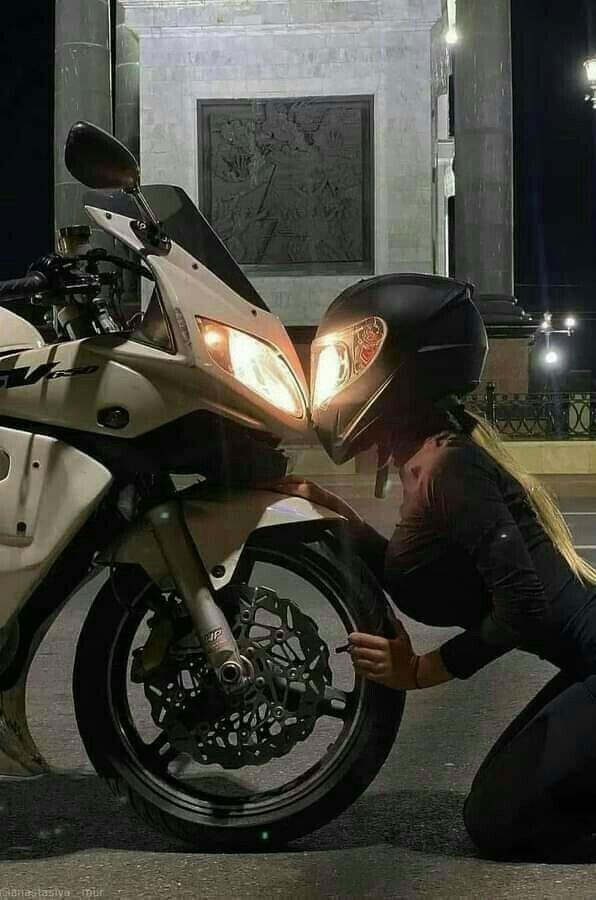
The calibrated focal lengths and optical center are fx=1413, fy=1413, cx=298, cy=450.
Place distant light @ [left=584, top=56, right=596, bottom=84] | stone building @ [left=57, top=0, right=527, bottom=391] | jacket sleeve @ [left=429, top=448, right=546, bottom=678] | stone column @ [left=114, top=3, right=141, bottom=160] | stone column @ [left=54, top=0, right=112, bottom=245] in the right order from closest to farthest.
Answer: jacket sleeve @ [left=429, top=448, right=546, bottom=678] → stone building @ [left=57, top=0, right=527, bottom=391] → stone column @ [left=54, top=0, right=112, bottom=245] → distant light @ [left=584, top=56, right=596, bottom=84] → stone column @ [left=114, top=3, right=141, bottom=160]

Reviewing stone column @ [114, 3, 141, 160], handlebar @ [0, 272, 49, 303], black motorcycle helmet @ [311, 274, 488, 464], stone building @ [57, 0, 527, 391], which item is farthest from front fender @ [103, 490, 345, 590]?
stone column @ [114, 3, 141, 160]

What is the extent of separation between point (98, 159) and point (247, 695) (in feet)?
4.13

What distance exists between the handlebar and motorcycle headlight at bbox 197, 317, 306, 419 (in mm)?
370

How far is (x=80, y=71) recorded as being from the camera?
20969 mm

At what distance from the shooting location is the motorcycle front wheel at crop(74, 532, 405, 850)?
330 centimetres

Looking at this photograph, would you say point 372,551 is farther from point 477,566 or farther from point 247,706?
point 247,706

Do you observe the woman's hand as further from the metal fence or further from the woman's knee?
the metal fence

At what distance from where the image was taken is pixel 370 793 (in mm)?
3908

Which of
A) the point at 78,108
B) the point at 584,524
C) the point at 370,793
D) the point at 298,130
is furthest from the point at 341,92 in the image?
the point at 370,793

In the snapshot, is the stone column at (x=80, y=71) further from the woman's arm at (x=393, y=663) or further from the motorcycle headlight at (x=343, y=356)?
the woman's arm at (x=393, y=663)

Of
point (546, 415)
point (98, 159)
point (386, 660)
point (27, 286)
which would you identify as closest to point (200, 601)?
point (386, 660)

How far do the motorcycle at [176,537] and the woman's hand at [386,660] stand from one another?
0.24 feet

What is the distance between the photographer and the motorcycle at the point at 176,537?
125 inches

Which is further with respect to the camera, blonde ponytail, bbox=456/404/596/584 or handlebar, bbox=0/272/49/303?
blonde ponytail, bbox=456/404/596/584
